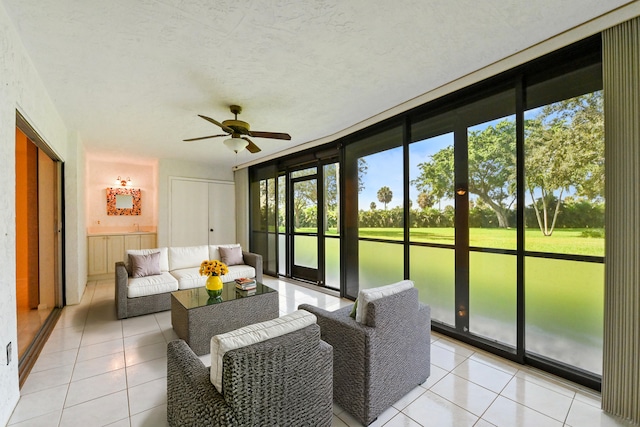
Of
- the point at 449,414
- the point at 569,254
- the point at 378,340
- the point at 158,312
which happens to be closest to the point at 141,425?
the point at 378,340

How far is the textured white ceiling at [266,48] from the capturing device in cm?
179

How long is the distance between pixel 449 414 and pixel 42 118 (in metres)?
4.41

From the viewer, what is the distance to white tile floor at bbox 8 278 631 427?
181 cm

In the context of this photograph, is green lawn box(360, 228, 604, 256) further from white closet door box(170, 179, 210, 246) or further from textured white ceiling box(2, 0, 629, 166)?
white closet door box(170, 179, 210, 246)

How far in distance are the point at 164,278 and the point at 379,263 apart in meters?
3.03

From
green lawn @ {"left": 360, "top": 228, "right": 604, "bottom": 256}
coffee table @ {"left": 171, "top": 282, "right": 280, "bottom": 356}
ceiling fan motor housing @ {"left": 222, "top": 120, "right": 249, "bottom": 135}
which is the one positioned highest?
ceiling fan motor housing @ {"left": 222, "top": 120, "right": 249, "bottom": 135}

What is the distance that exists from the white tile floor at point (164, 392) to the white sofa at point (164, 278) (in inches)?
23.0

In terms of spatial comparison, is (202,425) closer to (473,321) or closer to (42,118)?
(473,321)

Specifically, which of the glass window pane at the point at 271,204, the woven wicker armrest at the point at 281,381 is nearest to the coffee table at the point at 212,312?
the woven wicker armrest at the point at 281,381

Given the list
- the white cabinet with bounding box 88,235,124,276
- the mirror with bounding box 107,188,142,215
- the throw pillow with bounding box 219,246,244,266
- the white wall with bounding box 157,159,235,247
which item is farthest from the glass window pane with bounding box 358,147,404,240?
the mirror with bounding box 107,188,142,215

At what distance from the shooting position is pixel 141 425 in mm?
1755

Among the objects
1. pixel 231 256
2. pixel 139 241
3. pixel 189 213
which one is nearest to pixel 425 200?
pixel 231 256

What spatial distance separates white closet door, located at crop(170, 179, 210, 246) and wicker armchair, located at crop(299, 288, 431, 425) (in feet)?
17.8

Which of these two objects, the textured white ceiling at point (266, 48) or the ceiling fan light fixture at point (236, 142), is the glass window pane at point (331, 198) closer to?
the textured white ceiling at point (266, 48)
